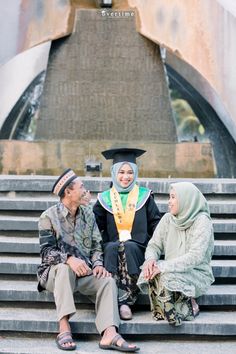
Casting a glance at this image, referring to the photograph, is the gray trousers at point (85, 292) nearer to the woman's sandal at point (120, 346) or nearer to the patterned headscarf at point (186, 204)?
the woman's sandal at point (120, 346)

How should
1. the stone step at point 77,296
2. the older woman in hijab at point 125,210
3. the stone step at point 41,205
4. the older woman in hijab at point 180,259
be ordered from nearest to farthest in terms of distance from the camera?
the older woman in hijab at point 180,259
the stone step at point 77,296
the older woman in hijab at point 125,210
the stone step at point 41,205

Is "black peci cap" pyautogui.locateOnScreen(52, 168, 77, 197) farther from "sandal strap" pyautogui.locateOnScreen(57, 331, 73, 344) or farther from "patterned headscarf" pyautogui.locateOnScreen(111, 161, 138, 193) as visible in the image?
"sandal strap" pyautogui.locateOnScreen(57, 331, 73, 344)

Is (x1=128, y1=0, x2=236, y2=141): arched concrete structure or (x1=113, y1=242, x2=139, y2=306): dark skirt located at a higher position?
(x1=128, y1=0, x2=236, y2=141): arched concrete structure

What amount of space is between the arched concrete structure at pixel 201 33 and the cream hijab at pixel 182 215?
4.12m

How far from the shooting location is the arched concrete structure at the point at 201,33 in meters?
8.64

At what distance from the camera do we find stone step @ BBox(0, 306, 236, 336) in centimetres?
460

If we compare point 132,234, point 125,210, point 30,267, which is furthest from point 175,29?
point 30,267

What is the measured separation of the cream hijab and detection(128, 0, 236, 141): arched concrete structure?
4118mm

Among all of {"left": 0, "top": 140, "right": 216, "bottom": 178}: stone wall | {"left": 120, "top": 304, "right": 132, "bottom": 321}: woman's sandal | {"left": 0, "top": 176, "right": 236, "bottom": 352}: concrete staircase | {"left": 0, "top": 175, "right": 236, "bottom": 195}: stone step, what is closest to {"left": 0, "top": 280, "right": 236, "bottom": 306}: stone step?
{"left": 0, "top": 176, "right": 236, "bottom": 352}: concrete staircase

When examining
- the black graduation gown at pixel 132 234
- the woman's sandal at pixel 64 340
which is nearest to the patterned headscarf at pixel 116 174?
the black graduation gown at pixel 132 234

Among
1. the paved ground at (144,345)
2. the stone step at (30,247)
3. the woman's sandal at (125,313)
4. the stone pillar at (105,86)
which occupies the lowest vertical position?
the paved ground at (144,345)

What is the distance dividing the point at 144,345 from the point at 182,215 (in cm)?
86

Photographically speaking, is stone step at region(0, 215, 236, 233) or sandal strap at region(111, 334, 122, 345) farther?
stone step at region(0, 215, 236, 233)

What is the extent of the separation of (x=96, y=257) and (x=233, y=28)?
15.2ft
